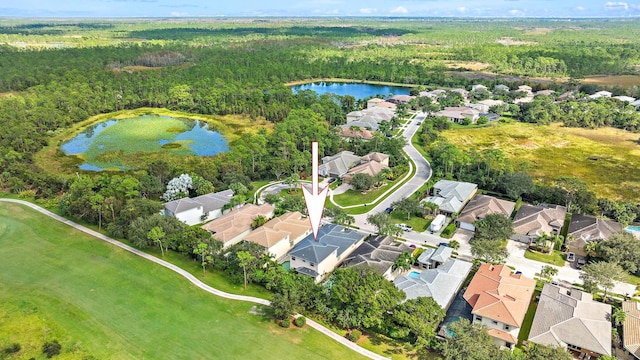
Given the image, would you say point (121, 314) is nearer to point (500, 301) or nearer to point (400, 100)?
point (500, 301)

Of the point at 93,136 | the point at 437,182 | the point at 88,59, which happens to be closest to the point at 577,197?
the point at 437,182

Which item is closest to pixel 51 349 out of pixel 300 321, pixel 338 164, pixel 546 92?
pixel 300 321

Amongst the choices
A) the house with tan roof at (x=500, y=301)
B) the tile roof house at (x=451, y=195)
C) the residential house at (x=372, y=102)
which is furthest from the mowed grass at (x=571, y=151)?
the house with tan roof at (x=500, y=301)

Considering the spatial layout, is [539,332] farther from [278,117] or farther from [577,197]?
[278,117]

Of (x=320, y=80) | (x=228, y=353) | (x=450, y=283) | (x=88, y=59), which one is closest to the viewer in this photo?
(x=228, y=353)

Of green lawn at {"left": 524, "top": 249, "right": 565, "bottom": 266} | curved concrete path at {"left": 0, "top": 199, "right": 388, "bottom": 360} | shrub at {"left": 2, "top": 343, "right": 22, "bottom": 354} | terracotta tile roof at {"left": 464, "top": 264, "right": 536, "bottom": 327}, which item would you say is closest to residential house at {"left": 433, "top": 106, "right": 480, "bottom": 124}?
green lawn at {"left": 524, "top": 249, "right": 565, "bottom": 266}

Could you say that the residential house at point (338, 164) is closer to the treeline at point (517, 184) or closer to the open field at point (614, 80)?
the treeline at point (517, 184)
